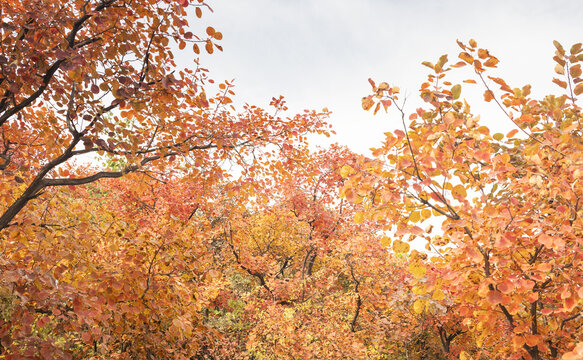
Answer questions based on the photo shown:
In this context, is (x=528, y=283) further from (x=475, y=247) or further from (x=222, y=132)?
(x=222, y=132)

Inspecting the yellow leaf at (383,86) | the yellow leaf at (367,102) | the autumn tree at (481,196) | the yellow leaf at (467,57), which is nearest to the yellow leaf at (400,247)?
the autumn tree at (481,196)

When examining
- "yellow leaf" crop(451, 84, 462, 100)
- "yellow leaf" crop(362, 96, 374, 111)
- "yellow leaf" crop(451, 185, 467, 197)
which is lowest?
"yellow leaf" crop(451, 185, 467, 197)

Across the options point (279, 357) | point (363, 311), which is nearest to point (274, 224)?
point (363, 311)

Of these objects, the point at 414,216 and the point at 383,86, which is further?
the point at 414,216

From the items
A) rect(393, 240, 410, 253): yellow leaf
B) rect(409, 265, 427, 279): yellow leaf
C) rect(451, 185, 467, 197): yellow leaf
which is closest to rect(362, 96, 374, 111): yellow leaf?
rect(451, 185, 467, 197): yellow leaf

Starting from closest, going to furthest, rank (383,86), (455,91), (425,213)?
(383,86), (455,91), (425,213)

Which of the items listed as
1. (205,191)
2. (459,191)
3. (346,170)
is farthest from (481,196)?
(205,191)

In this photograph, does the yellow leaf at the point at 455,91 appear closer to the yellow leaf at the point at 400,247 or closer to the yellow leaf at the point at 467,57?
the yellow leaf at the point at 467,57

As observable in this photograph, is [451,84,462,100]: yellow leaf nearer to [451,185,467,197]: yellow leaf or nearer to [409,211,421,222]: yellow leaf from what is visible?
[451,185,467,197]: yellow leaf

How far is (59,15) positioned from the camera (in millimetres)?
3322

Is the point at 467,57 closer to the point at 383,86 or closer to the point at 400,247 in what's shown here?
the point at 383,86

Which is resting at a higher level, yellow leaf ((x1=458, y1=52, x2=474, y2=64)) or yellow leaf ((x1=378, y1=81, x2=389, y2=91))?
yellow leaf ((x1=458, y1=52, x2=474, y2=64))

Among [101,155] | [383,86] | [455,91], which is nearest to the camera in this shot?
[383,86]

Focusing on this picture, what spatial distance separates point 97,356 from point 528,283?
5.41m
